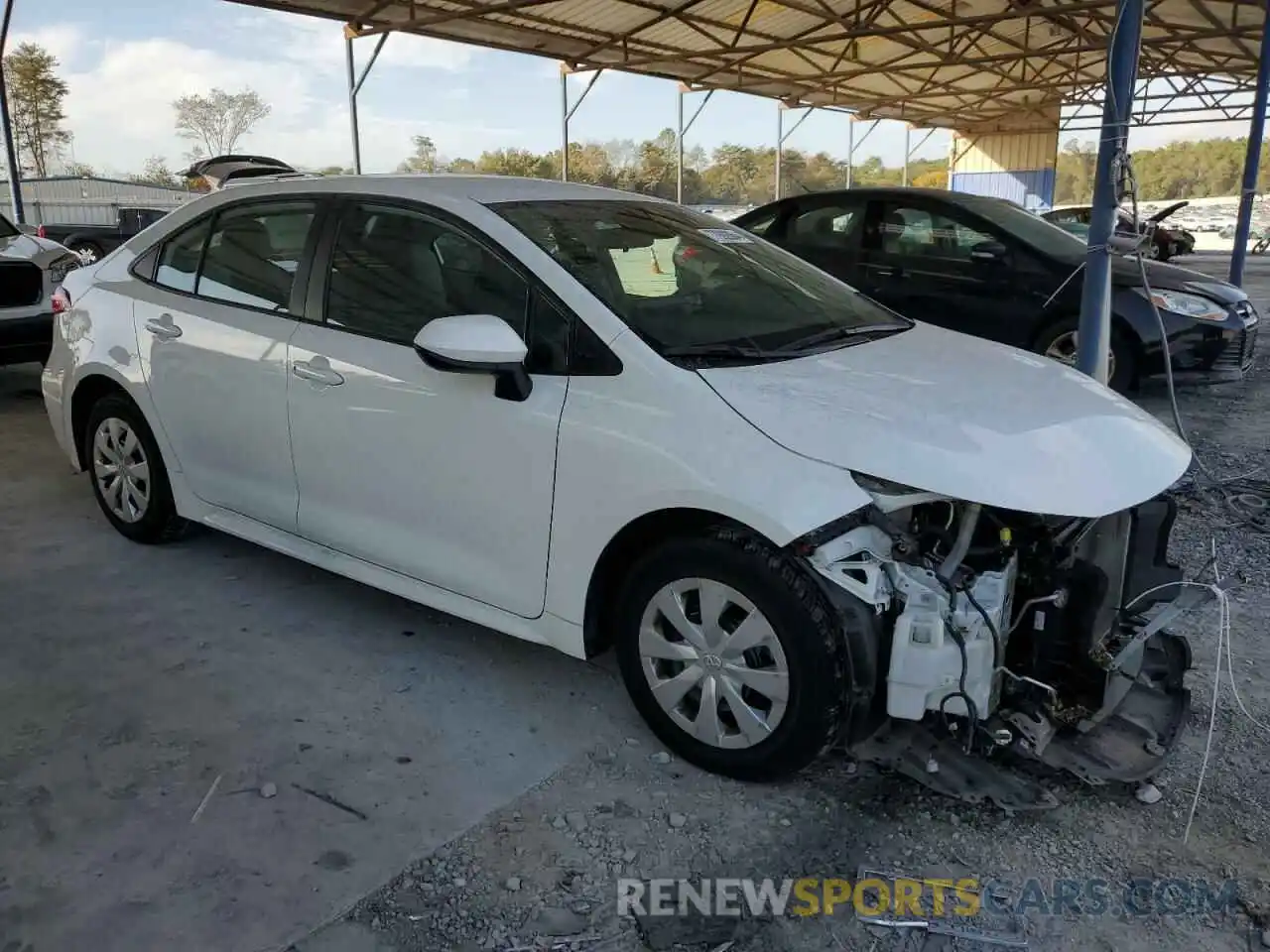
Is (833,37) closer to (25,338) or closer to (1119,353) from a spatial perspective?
(1119,353)

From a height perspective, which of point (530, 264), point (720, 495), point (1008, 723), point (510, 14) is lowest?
point (1008, 723)

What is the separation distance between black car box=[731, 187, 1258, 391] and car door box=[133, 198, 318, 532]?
4.84 m

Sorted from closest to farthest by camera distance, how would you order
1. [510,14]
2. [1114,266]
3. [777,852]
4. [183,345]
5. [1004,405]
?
1. [777,852]
2. [1004,405]
3. [183,345]
4. [1114,266]
5. [510,14]

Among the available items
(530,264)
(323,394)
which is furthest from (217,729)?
(530,264)

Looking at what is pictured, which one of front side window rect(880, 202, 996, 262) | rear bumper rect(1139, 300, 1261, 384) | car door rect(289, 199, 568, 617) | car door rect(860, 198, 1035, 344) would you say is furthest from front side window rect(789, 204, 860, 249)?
car door rect(289, 199, 568, 617)

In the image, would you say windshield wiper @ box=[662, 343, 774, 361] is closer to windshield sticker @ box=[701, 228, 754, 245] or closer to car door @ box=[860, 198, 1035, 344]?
windshield sticker @ box=[701, 228, 754, 245]

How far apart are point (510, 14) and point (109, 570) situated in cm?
1185

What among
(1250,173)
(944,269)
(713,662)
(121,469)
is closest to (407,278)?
(713,662)

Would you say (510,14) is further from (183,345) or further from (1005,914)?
(1005,914)

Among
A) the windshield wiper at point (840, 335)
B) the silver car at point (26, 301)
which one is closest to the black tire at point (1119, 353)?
the windshield wiper at point (840, 335)

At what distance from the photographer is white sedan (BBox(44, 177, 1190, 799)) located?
244 centimetres

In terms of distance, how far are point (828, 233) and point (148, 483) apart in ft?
17.5

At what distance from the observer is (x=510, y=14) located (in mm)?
13836

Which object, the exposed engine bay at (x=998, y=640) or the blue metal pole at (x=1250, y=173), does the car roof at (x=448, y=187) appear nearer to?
the exposed engine bay at (x=998, y=640)
